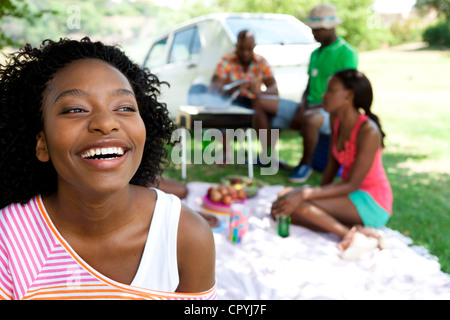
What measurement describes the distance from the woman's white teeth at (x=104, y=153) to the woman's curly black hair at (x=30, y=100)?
28cm

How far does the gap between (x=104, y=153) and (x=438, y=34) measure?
106ft

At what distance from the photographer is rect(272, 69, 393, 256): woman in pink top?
3.21 metres

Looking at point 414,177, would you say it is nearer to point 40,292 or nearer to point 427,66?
point 40,292

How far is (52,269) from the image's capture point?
131 cm

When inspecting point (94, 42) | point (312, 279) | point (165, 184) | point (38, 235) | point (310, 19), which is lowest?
point (312, 279)

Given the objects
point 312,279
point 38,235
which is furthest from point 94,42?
point 312,279

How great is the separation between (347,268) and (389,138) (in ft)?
16.8

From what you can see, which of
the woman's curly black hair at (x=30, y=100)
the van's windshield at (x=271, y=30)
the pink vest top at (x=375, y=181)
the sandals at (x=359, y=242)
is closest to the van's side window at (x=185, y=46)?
the van's windshield at (x=271, y=30)

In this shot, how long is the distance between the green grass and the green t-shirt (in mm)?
1137

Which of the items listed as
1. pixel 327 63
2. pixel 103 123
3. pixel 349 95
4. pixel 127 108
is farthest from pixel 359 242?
pixel 327 63

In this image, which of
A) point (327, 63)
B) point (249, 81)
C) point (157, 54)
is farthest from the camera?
point (157, 54)

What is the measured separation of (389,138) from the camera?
290 inches

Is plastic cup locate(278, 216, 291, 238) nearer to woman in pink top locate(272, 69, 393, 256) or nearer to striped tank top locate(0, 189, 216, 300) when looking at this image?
woman in pink top locate(272, 69, 393, 256)

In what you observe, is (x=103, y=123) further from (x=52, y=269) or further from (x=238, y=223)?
(x=238, y=223)
